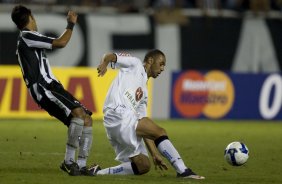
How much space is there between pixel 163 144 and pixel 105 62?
112 cm

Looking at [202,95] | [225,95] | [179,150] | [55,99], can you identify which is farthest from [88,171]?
[225,95]

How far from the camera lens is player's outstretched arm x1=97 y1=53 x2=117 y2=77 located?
340 inches

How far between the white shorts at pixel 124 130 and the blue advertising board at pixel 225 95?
11.4 metres

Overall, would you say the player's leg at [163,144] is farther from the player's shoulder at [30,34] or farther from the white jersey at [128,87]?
the player's shoulder at [30,34]

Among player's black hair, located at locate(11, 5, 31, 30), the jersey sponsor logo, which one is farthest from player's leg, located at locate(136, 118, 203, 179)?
player's black hair, located at locate(11, 5, 31, 30)

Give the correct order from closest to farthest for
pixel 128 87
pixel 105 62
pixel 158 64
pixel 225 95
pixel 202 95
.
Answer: pixel 105 62 < pixel 128 87 < pixel 158 64 < pixel 202 95 < pixel 225 95

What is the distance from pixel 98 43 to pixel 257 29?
14.2 feet

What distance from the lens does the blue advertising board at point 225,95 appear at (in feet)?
68.1

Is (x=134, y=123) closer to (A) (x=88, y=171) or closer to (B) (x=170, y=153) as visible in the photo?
(B) (x=170, y=153)

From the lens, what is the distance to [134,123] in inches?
359

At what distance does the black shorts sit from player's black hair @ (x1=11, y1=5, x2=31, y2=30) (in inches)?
29.1

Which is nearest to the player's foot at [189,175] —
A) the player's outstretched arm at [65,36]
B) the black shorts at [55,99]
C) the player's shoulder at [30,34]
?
the black shorts at [55,99]

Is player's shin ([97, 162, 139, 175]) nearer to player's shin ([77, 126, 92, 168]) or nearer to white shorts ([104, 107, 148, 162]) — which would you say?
white shorts ([104, 107, 148, 162])

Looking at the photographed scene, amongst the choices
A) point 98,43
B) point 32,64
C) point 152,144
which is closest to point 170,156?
point 152,144
